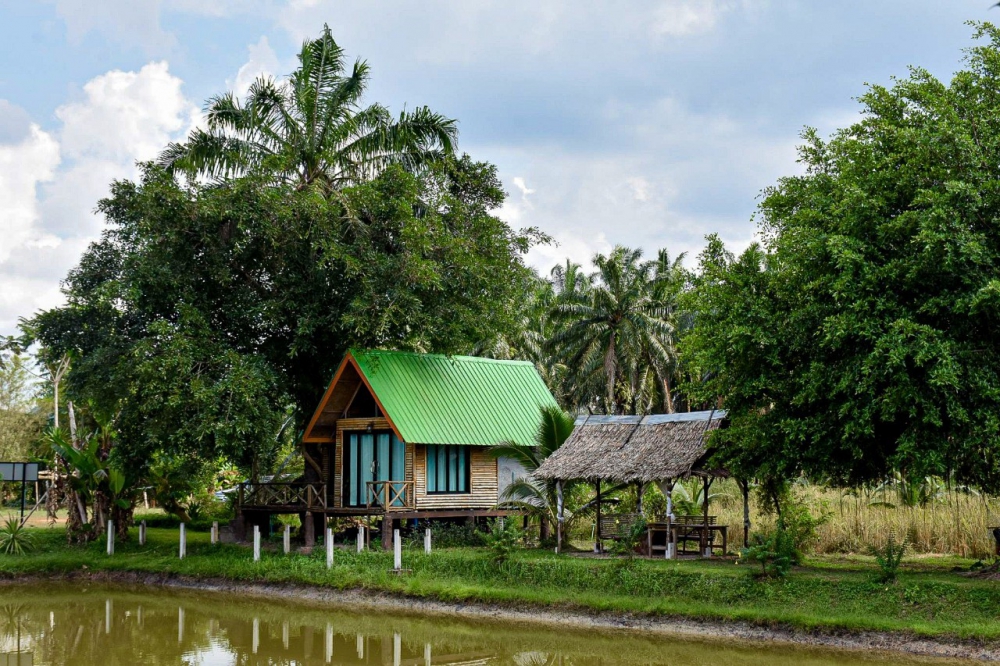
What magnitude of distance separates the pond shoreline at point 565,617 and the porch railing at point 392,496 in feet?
9.29

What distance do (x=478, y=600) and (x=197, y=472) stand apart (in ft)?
36.8

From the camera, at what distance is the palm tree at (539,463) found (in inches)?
902

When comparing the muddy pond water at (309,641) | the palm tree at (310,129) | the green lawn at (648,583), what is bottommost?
the muddy pond water at (309,641)

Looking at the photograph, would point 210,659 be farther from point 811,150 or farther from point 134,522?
point 134,522

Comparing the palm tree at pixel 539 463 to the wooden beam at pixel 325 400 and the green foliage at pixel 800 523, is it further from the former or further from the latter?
the green foliage at pixel 800 523

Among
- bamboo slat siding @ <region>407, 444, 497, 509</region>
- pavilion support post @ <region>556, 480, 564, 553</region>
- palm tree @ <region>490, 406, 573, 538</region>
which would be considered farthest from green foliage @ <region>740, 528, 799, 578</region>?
bamboo slat siding @ <region>407, 444, 497, 509</region>

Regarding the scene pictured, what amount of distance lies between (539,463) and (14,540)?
43.6 ft

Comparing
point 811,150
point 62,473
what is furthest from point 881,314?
point 62,473

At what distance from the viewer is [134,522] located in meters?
30.2

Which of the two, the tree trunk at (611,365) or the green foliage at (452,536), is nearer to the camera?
the green foliage at (452,536)

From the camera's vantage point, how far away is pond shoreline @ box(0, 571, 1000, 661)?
1436cm

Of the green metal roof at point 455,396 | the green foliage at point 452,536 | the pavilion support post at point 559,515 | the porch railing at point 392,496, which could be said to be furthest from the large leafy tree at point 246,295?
the pavilion support post at point 559,515

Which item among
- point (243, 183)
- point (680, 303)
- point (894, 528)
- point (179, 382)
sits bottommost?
point (894, 528)

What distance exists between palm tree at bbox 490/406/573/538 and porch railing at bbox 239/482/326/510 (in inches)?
179
